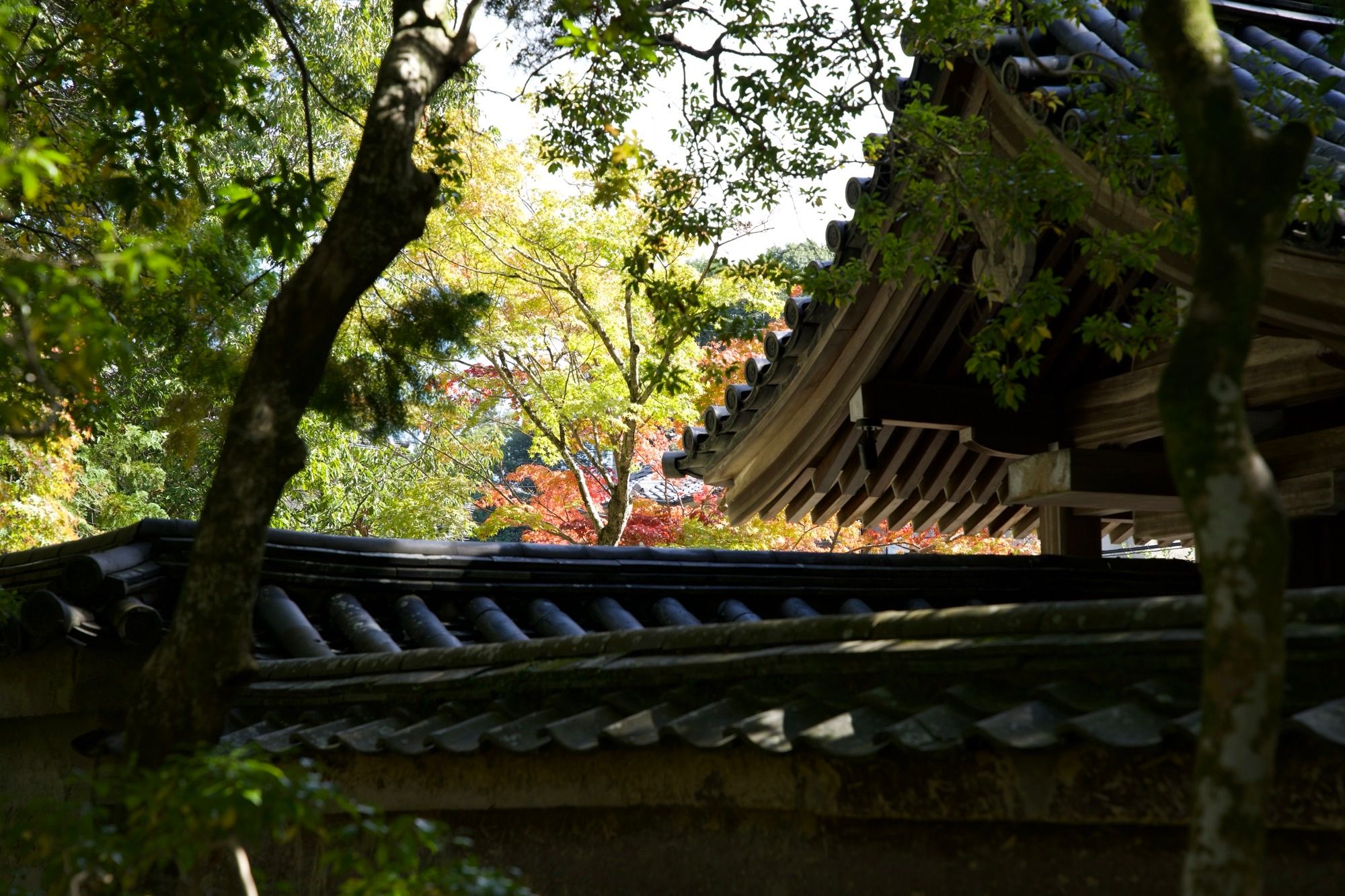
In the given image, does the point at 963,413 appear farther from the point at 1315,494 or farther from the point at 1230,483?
the point at 1230,483

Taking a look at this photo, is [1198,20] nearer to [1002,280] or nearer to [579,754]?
[579,754]

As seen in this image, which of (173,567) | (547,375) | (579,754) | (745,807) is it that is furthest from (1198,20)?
(547,375)

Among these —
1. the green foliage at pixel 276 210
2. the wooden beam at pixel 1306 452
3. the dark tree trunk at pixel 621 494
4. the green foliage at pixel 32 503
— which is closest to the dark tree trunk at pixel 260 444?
the green foliage at pixel 276 210

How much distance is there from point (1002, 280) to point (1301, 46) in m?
1.56

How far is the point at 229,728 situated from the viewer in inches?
147

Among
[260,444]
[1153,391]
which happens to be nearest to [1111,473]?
[1153,391]

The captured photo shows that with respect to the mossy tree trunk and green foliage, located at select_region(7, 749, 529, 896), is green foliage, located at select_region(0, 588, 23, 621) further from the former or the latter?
the mossy tree trunk

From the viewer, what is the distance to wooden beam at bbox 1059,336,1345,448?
16.8ft

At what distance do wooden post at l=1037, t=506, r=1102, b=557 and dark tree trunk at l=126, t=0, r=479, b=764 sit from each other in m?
5.62

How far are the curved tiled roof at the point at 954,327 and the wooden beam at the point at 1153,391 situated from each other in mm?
123

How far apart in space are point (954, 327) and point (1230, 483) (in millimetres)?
4637

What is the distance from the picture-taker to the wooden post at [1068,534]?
24.0ft

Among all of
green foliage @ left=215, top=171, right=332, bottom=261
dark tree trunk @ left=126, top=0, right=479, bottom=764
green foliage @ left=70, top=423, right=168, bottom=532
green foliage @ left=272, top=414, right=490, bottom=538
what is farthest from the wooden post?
green foliage @ left=70, top=423, right=168, bottom=532

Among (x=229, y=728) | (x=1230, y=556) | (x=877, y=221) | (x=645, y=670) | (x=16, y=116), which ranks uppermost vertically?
(x=16, y=116)
